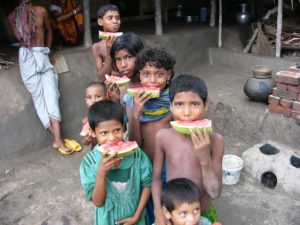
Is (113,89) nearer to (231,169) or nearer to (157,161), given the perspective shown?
(157,161)

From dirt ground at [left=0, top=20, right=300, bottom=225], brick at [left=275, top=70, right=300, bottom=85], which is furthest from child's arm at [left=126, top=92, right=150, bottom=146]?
brick at [left=275, top=70, right=300, bottom=85]

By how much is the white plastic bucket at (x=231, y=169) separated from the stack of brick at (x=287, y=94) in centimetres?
114

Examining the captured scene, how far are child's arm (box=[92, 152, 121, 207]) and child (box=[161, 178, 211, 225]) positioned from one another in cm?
35

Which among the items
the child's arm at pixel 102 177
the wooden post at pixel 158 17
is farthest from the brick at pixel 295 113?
the wooden post at pixel 158 17

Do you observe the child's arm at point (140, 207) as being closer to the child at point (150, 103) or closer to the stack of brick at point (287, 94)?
the child at point (150, 103)

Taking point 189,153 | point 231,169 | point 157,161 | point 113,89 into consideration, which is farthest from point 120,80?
point 231,169

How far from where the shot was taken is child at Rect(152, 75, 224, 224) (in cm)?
213

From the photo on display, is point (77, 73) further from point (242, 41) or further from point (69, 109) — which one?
point (242, 41)

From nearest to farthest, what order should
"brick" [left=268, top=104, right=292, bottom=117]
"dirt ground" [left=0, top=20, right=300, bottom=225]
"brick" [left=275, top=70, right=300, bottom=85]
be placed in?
"dirt ground" [left=0, top=20, right=300, bottom=225]
"brick" [left=275, top=70, right=300, bottom=85]
"brick" [left=268, top=104, right=292, bottom=117]

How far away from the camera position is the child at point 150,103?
255 cm

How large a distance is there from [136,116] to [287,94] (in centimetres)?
314

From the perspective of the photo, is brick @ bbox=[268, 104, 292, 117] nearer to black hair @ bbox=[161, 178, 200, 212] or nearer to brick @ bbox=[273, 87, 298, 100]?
brick @ bbox=[273, 87, 298, 100]

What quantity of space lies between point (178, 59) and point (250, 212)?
4371mm

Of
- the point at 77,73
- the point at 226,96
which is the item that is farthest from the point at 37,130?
the point at 226,96
